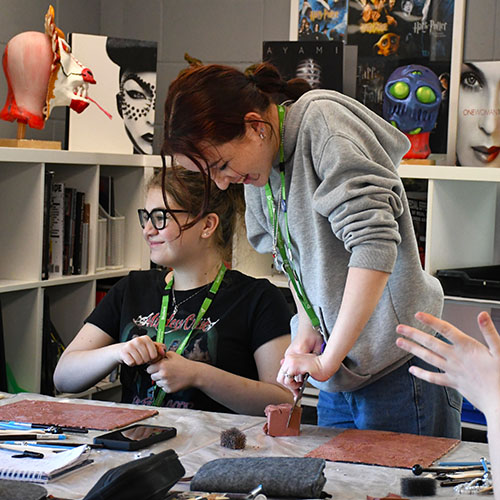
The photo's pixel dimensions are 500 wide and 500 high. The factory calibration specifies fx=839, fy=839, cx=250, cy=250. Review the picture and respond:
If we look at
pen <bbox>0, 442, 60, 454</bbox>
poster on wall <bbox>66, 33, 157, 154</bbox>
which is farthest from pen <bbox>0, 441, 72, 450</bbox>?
poster on wall <bbox>66, 33, 157, 154</bbox>

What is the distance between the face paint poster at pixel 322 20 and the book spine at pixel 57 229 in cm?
118

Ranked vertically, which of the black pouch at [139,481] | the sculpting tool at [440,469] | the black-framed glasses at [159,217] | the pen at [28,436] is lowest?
the pen at [28,436]

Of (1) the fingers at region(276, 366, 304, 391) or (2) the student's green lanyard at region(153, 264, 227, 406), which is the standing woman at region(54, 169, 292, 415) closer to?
(2) the student's green lanyard at region(153, 264, 227, 406)

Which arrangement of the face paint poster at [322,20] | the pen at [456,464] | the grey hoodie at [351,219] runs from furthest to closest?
the face paint poster at [322,20]
the grey hoodie at [351,219]
the pen at [456,464]

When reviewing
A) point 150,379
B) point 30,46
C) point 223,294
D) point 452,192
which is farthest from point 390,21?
point 150,379

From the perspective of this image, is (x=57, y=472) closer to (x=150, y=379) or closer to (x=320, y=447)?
(x=320, y=447)

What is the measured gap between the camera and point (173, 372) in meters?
1.78

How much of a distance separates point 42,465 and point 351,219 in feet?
2.03

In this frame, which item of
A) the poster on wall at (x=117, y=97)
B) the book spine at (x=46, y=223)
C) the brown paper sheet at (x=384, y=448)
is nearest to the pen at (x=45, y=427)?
the brown paper sheet at (x=384, y=448)

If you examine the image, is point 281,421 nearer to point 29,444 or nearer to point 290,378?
point 290,378

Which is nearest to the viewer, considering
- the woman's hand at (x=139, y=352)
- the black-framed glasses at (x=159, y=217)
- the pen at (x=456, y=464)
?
the pen at (x=456, y=464)

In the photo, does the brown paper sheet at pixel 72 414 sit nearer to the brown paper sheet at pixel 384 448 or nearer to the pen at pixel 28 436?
the pen at pixel 28 436

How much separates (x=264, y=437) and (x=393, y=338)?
296 mm

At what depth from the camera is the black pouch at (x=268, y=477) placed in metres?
1.13
